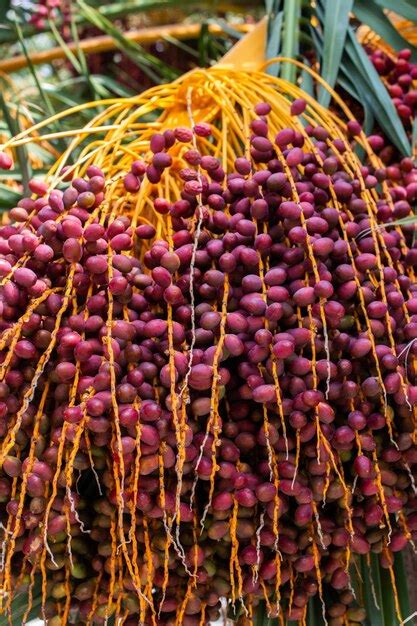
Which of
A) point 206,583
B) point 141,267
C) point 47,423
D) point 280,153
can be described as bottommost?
point 206,583

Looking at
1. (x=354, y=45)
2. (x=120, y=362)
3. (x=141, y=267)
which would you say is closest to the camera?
(x=120, y=362)

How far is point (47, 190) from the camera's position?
94cm

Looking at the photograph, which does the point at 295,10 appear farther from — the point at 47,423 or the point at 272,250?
the point at 47,423

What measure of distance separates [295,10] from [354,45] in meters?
0.12

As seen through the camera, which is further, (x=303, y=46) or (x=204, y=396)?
(x=303, y=46)

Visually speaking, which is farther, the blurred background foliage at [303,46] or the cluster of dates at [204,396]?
the blurred background foliage at [303,46]

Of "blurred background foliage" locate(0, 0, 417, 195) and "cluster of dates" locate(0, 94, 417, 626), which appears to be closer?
"cluster of dates" locate(0, 94, 417, 626)

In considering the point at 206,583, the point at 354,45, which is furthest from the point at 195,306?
the point at 354,45

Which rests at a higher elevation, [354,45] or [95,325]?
[354,45]

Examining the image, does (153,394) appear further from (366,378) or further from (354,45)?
(354,45)

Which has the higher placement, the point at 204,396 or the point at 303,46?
the point at 303,46

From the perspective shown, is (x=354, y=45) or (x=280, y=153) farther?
(x=354, y=45)

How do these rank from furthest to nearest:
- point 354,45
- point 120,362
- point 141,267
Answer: point 354,45
point 141,267
point 120,362

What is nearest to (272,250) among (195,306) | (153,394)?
(195,306)
